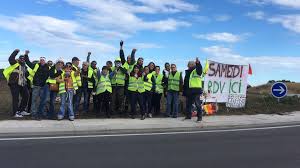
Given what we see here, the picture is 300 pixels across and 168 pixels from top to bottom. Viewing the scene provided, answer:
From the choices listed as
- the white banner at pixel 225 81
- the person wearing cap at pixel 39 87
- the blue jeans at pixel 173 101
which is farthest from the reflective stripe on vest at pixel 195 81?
the person wearing cap at pixel 39 87

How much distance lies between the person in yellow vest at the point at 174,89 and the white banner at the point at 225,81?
2.46 metres

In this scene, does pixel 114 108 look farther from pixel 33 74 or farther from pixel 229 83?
pixel 229 83

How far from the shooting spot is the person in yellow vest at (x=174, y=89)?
16922mm

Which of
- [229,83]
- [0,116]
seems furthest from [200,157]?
[229,83]

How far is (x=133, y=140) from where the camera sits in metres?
11.9

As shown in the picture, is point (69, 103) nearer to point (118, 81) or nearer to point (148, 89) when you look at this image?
point (118, 81)

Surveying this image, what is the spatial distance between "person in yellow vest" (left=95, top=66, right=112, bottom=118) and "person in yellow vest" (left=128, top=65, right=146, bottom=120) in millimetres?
746

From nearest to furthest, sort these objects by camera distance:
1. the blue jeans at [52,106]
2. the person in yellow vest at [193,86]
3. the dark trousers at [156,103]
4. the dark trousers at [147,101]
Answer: the blue jeans at [52,106] < the person in yellow vest at [193,86] < the dark trousers at [147,101] < the dark trousers at [156,103]

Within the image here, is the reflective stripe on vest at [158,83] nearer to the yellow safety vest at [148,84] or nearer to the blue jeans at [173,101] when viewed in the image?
the yellow safety vest at [148,84]

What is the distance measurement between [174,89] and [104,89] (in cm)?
260

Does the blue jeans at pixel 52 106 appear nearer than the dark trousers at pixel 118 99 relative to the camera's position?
Yes

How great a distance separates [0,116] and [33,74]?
172 cm

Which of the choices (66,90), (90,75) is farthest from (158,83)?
(66,90)

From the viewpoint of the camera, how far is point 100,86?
52.2 ft
